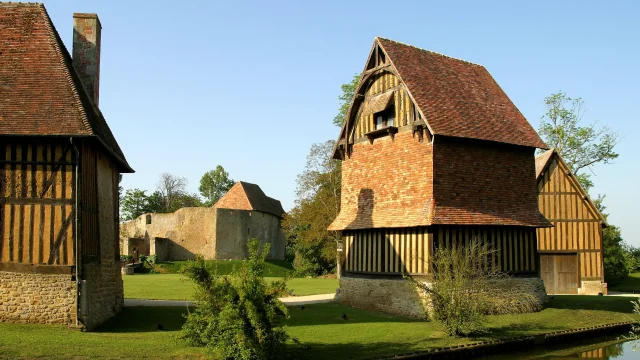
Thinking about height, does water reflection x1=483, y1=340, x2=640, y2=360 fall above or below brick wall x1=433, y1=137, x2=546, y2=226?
below

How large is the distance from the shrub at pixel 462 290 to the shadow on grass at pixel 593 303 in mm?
3073

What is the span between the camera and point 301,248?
34562 millimetres

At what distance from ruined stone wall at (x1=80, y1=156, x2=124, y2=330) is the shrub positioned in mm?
7628

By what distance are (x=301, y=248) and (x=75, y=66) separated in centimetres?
2100

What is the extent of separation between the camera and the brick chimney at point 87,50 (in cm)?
1566

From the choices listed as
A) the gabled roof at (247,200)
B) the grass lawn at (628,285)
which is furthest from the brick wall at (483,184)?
the gabled roof at (247,200)

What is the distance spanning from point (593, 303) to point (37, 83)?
58.0 ft

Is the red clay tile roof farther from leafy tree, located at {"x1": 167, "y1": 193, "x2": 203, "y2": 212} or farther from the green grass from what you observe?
leafy tree, located at {"x1": 167, "y1": 193, "x2": 203, "y2": 212}

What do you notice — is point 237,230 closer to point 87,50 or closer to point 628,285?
point 628,285

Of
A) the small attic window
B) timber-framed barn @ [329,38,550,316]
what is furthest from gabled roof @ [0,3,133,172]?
the small attic window

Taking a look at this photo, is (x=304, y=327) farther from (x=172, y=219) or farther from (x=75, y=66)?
(x=172, y=219)

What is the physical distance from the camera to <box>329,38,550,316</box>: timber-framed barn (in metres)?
16.0

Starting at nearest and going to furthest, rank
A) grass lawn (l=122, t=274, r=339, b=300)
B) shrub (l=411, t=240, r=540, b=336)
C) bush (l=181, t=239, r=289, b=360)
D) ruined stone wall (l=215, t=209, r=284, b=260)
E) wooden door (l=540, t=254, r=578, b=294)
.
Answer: bush (l=181, t=239, r=289, b=360) < shrub (l=411, t=240, r=540, b=336) < grass lawn (l=122, t=274, r=339, b=300) < wooden door (l=540, t=254, r=578, b=294) < ruined stone wall (l=215, t=209, r=284, b=260)

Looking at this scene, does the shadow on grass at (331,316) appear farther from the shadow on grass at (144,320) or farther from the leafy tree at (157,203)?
the leafy tree at (157,203)
